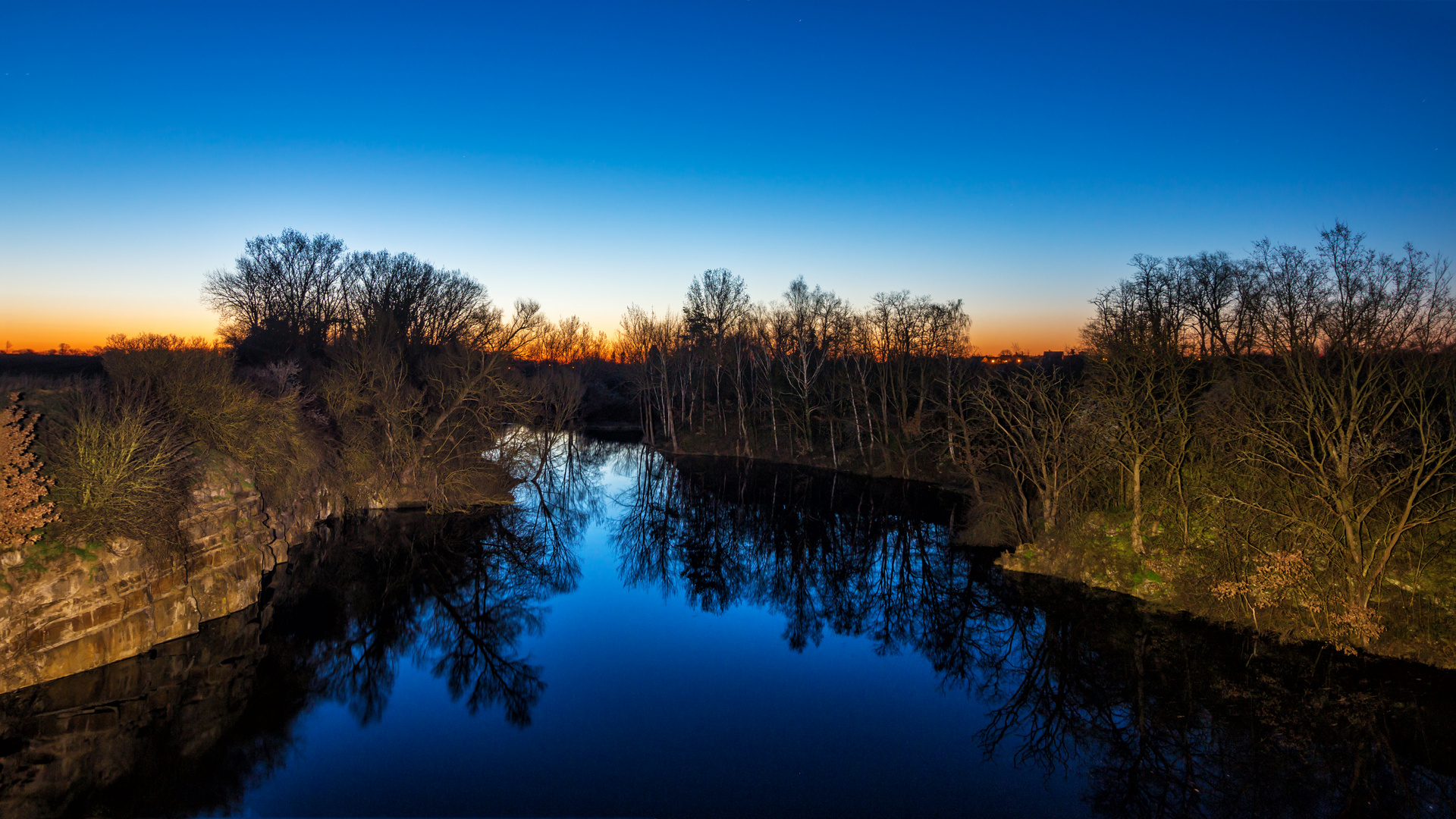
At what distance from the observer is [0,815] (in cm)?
1015

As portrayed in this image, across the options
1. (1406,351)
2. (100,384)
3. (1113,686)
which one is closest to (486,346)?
(100,384)

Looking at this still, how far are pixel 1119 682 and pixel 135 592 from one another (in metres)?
22.9

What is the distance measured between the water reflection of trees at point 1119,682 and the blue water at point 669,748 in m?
1.22

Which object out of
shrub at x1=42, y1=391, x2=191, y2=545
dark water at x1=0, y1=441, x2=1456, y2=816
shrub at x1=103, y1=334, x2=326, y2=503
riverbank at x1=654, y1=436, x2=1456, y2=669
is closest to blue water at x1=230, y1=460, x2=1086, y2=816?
dark water at x1=0, y1=441, x2=1456, y2=816

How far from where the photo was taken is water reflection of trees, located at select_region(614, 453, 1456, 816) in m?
11.0

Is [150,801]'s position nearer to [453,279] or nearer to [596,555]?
[596,555]

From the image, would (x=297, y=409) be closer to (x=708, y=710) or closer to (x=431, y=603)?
(x=431, y=603)

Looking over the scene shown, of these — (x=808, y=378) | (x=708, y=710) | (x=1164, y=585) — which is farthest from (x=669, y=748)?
(x=808, y=378)

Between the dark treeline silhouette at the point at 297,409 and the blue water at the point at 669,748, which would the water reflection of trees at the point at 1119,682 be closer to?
the blue water at the point at 669,748

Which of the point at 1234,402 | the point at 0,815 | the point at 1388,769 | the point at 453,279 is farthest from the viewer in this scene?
the point at 453,279

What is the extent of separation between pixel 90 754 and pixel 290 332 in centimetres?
4333

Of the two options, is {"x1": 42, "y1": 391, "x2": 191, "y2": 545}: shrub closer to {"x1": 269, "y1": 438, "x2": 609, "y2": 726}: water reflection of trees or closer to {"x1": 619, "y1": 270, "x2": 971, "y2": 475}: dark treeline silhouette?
{"x1": 269, "y1": 438, "x2": 609, "y2": 726}: water reflection of trees

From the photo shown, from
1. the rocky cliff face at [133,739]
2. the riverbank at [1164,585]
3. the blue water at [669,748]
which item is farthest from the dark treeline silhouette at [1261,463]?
the rocky cliff face at [133,739]

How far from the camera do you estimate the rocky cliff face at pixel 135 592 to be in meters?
13.1
